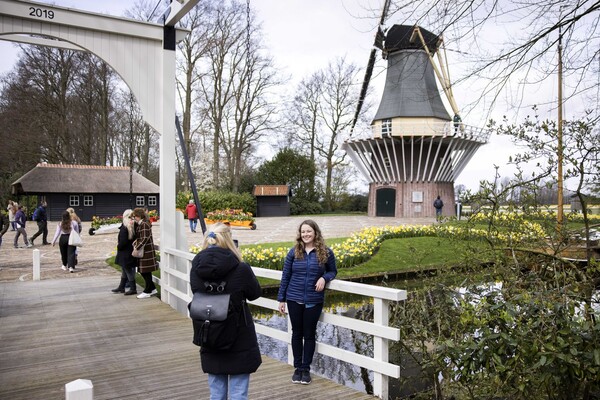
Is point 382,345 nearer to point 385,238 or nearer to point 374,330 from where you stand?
point 374,330

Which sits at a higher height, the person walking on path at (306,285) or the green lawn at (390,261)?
the person walking on path at (306,285)

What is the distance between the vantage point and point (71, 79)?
3194cm

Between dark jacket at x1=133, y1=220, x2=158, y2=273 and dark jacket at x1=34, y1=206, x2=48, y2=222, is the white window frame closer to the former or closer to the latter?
dark jacket at x1=34, y1=206, x2=48, y2=222

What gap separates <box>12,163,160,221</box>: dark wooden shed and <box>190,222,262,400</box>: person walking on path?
29423mm

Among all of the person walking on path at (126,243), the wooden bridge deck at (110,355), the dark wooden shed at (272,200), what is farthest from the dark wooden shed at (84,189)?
the wooden bridge deck at (110,355)

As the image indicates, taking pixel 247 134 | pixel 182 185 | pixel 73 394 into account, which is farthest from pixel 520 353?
pixel 182 185

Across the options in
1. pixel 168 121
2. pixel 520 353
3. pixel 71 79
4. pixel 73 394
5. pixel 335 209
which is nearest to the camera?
pixel 73 394

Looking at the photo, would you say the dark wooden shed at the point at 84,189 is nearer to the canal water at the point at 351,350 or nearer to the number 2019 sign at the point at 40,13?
the canal water at the point at 351,350

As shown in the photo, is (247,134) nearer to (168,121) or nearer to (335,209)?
(335,209)

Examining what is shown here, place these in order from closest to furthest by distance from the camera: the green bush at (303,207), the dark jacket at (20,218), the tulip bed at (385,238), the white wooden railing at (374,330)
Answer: the white wooden railing at (374,330), the tulip bed at (385,238), the dark jacket at (20,218), the green bush at (303,207)

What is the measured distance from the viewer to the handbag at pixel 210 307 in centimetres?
300

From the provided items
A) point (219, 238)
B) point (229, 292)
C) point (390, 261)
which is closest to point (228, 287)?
point (229, 292)

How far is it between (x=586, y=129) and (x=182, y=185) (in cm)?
3919

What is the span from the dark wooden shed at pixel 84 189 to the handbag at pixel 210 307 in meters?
29.5
